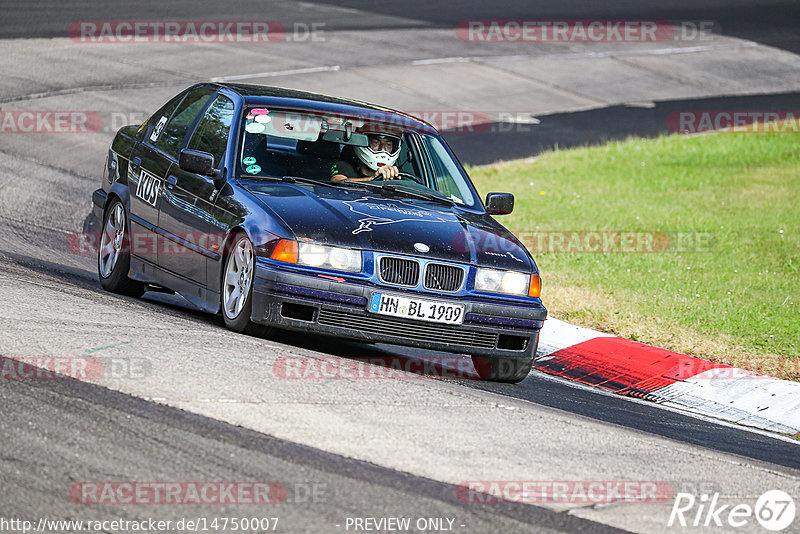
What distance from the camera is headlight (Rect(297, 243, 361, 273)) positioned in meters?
7.18

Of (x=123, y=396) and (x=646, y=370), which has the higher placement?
(x=123, y=396)

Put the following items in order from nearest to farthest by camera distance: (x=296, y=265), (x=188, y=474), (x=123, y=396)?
1. (x=188, y=474)
2. (x=123, y=396)
3. (x=296, y=265)

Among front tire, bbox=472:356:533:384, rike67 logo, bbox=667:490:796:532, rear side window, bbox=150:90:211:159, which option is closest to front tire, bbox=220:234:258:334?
rear side window, bbox=150:90:211:159

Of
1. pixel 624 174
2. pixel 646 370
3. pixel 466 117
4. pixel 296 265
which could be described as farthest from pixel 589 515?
pixel 466 117

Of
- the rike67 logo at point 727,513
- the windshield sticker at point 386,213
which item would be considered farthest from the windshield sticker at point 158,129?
the rike67 logo at point 727,513

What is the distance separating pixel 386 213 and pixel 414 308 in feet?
2.47

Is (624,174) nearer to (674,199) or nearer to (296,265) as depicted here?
(674,199)

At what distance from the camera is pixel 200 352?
6609 millimetres

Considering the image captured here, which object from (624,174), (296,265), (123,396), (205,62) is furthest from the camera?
(205,62)

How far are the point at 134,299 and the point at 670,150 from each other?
45.3 feet

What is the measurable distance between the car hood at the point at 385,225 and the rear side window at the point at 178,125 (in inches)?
49.4

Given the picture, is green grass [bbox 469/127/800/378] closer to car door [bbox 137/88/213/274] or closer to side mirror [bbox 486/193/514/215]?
side mirror [bbox 486/193/514/215]

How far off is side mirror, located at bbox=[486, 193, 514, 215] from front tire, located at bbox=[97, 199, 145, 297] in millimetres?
2690

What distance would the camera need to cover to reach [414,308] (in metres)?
7.25
